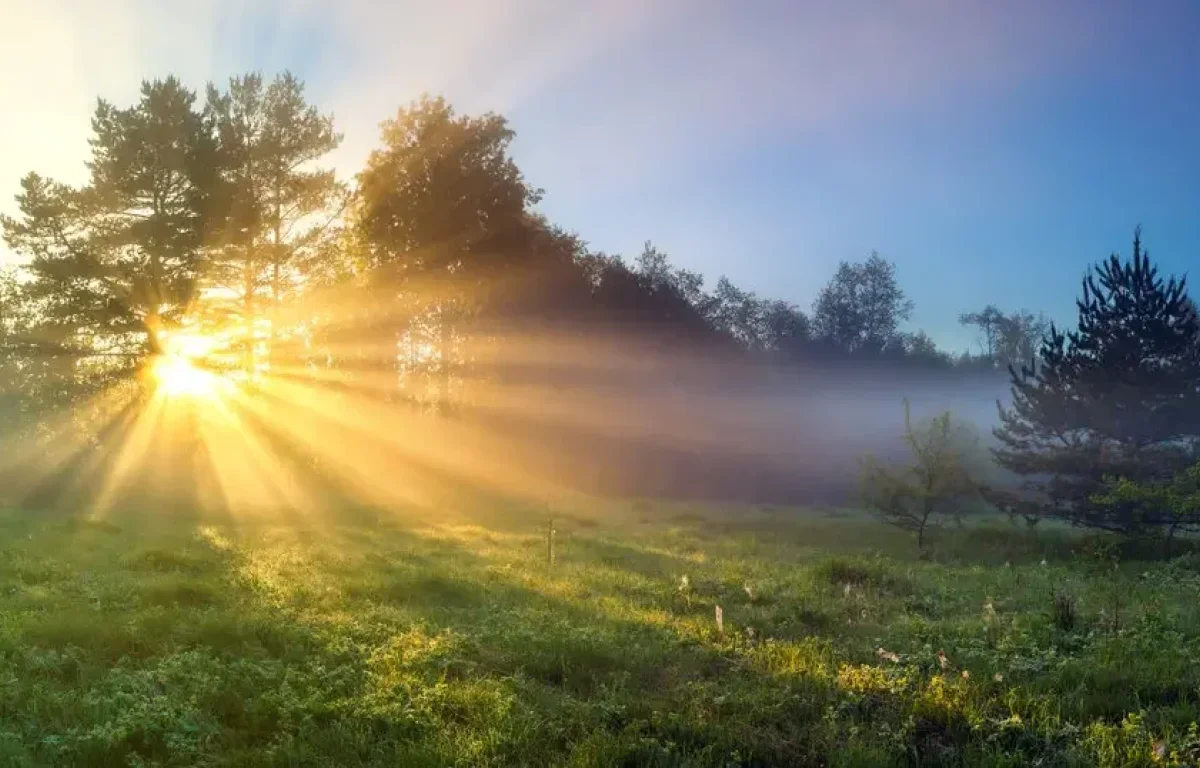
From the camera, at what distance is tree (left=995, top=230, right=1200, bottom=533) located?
23.1 m

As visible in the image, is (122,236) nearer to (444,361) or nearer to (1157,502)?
(444,361)

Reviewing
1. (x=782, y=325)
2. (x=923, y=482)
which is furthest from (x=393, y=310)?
(x=782, y=325)

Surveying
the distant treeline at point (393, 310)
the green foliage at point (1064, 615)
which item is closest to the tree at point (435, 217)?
the distant treeline at point (393, 310)

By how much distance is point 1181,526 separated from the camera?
22453mm

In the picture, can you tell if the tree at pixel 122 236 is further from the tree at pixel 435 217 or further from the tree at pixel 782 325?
the tree at pixel 782 325

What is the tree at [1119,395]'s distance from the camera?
23094mm

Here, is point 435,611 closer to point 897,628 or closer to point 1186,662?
point 897,628

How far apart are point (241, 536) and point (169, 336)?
14.0 meters

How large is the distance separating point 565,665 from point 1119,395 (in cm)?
2260

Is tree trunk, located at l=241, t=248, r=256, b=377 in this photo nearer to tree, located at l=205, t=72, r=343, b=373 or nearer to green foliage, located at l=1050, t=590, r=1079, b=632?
tree, located at l=205, t=72, r=343, b=373

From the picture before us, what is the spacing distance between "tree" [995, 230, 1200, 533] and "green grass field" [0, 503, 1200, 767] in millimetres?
10331

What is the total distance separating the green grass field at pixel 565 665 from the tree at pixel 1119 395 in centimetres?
1033

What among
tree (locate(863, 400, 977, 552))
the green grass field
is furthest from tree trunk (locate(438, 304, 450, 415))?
the green grass field

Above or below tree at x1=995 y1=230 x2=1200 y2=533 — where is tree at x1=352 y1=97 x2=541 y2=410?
above
